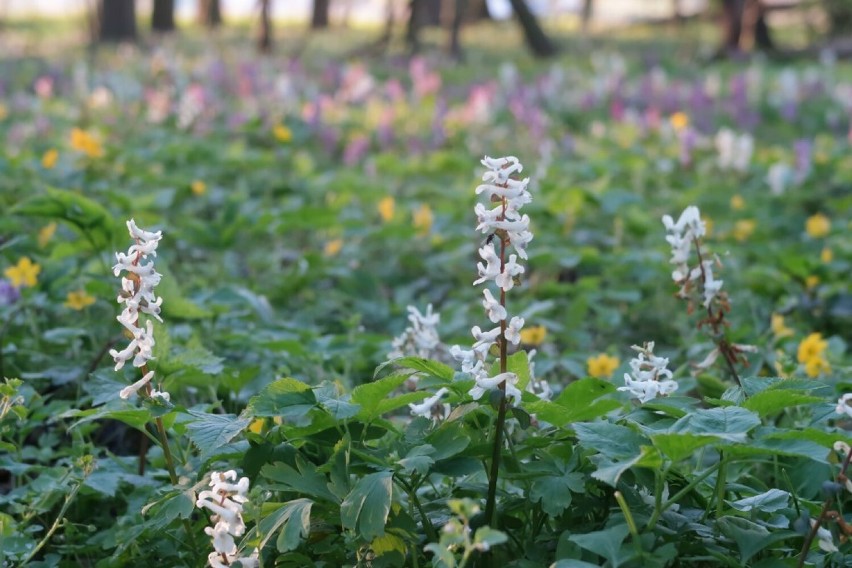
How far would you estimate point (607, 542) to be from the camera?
1701mm

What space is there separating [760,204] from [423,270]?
2.84 meters

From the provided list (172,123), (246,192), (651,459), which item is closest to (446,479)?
(651,459)

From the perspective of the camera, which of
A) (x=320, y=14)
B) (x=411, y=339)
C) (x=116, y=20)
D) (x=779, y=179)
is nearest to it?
(x=411, y=339)

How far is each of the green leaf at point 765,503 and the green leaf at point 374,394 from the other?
671mm

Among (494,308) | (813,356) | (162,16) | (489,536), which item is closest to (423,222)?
(813,356)

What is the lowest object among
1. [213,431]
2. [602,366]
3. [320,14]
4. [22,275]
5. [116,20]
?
[320,14]

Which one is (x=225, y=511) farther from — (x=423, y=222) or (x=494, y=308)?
(x=423, y=222)

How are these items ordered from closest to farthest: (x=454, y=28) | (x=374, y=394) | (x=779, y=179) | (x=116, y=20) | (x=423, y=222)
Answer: (x=374, y=394)
(x=423, y=222)
(x=779, y=179)
(x=454, y=28)
(x=116, y=20)

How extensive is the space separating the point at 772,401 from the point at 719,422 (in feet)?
0.49

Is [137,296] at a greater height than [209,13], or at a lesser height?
greater

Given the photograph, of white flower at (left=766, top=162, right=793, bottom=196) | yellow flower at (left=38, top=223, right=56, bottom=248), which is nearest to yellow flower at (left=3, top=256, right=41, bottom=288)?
yellow flower at (left=38, top=223, right=56, bottom=248)

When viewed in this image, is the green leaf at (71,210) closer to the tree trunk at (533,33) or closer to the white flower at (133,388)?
the white flower at (133,388)

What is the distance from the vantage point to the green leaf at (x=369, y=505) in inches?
67.5

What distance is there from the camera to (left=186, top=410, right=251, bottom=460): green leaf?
5.95 ft
